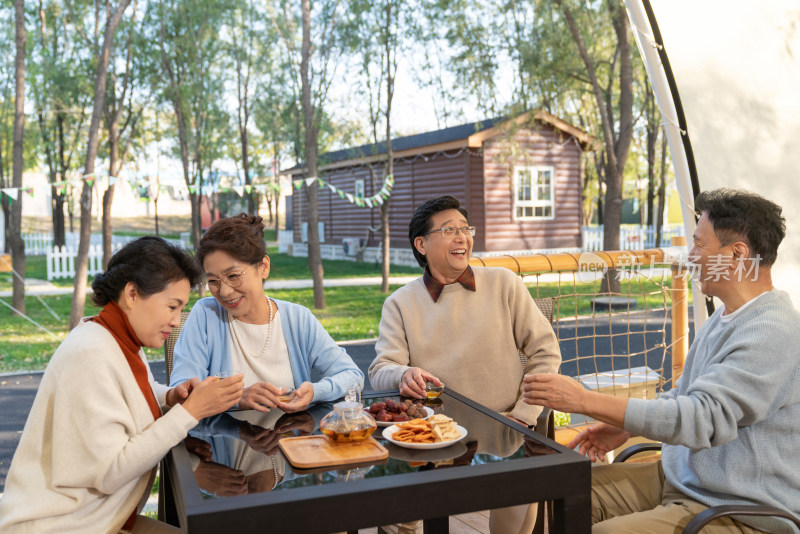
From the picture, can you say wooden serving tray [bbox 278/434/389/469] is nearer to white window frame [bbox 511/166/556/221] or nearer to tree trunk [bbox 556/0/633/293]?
tree trunk [bbox 556/0/633/293]

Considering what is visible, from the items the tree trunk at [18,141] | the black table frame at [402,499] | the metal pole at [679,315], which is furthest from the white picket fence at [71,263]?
the black table frame at [402,499]

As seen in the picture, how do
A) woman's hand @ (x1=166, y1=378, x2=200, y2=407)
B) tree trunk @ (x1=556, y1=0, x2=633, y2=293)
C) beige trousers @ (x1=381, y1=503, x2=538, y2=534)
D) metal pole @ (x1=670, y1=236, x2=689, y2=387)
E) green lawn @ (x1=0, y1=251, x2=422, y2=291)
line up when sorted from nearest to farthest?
woman's hand @ (x1=166, y1=378, x2=200, y2=407), beige trousers @ (x1=381, y1=503, x2=538, y2=534), metal pole @ (x1=670, y1=236, x2=689, y2=387), tree trunk @ (x1=556, y1=0, x2=633, y2=293), green lawn @ (x1=0, y1=251, x2=422, y2=291)

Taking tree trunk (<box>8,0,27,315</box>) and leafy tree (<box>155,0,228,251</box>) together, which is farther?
leafy tree (<box>155,0,228,251</box>)

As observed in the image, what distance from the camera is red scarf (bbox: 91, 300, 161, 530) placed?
1874mm

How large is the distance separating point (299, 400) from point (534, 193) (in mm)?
16028

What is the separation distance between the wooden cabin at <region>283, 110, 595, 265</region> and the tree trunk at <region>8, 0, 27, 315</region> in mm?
7309

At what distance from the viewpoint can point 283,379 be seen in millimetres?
2656

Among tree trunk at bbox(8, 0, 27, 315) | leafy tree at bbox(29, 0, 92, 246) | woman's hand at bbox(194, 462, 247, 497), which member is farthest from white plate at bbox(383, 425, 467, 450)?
leafy tree at bbox(29, 0, 92, 246)

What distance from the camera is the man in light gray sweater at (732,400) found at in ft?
5.95

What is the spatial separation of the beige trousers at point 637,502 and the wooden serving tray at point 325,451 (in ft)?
2.22

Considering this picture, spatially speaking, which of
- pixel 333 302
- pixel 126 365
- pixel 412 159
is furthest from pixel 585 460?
pixel 412 159

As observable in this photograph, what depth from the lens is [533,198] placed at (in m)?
17.7

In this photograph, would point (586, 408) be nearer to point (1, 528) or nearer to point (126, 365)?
point (126, 365)

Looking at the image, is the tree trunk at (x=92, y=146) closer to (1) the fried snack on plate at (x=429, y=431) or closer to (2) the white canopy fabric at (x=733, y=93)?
(2) the white canopy fabric at (x=733, y=93)
